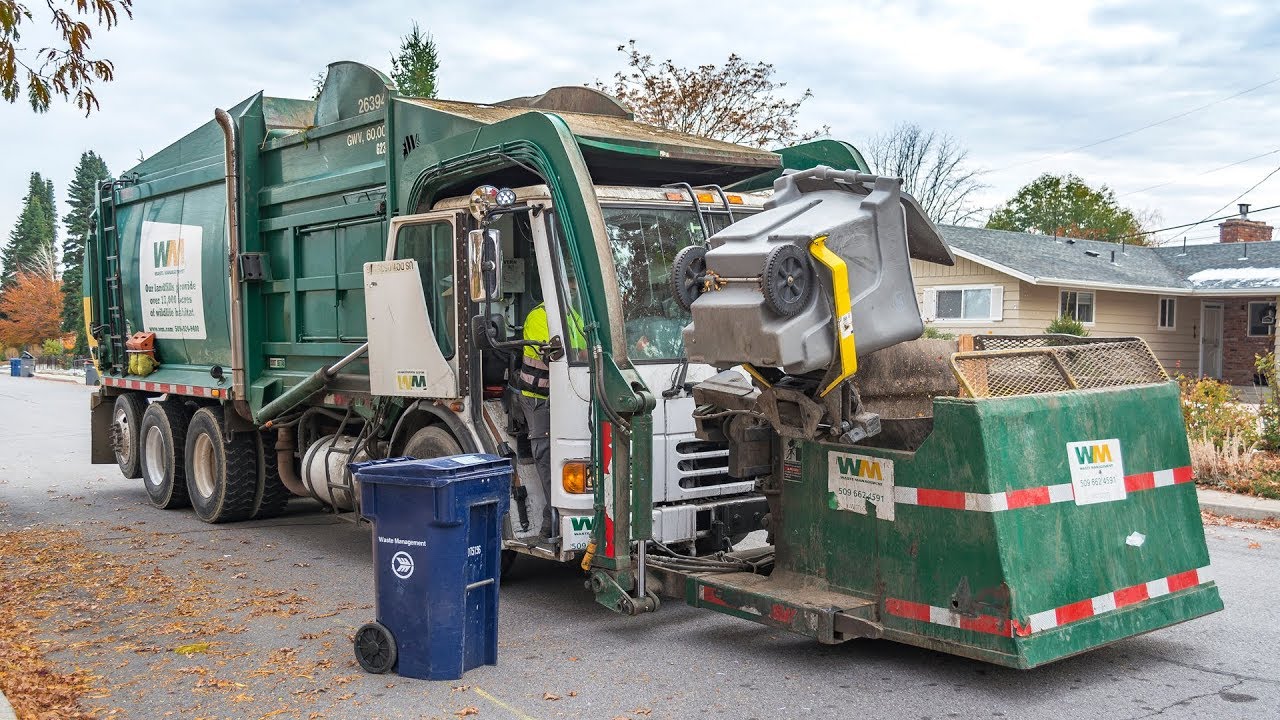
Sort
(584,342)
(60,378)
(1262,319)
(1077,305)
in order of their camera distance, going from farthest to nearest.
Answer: (60,378) → (1262,319) → (1077,305) → (584,342)

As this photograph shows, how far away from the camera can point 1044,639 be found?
4691 mm

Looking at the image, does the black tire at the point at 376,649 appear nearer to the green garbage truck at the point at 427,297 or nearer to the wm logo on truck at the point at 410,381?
the green garbage truck at the point at 427,297

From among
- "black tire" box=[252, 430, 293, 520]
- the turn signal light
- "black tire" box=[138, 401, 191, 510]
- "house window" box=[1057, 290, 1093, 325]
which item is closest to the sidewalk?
the turn signal light

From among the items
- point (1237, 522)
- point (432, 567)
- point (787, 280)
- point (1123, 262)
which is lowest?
point (1237, 522)

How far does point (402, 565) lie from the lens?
5.35m

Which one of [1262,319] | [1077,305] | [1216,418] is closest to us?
[1216,418]

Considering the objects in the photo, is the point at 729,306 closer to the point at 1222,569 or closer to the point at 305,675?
the point at 305,675

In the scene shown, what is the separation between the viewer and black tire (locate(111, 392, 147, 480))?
11406 mm

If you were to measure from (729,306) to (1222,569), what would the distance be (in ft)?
15.7

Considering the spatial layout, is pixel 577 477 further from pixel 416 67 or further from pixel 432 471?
pixel 416 67

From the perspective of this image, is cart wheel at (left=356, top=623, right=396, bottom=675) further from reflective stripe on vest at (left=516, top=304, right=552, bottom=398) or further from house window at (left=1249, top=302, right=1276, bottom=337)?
house window at (left=1249, top=302, right=1276, bottom=337)

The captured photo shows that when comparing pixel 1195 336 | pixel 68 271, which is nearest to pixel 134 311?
pixel 1195 336

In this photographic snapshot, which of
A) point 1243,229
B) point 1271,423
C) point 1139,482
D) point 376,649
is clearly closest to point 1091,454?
point 1139,482

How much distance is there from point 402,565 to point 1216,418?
983 centimetres
